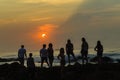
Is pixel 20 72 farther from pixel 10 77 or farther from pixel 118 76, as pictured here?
pixel 118 76

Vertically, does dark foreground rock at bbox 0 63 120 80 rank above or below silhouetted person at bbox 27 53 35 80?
below

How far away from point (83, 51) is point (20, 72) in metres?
5.41

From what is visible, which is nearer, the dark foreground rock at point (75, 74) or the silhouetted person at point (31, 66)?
the dark foreground rock at point (75, 74)

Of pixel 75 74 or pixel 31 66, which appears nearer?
pixel 31 66

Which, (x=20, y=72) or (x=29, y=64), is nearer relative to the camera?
(x=29, y=64)

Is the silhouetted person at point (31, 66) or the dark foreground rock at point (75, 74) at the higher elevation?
the silhouetted person at point (31, 66)

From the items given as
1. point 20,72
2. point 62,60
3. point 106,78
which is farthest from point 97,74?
point 20,72

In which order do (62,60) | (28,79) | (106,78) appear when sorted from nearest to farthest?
(106,78) → (62,60) → (28,79)

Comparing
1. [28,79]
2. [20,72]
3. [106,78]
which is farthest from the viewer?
[20,72]

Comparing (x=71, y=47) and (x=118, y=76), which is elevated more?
(x=71, y=47)

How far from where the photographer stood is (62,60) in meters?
29.2

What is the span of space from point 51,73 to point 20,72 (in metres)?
2.93

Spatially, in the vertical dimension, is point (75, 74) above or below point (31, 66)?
below

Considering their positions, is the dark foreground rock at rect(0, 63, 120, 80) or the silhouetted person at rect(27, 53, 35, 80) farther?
the silhouetted person at rect(27, 53, 35, 80)
